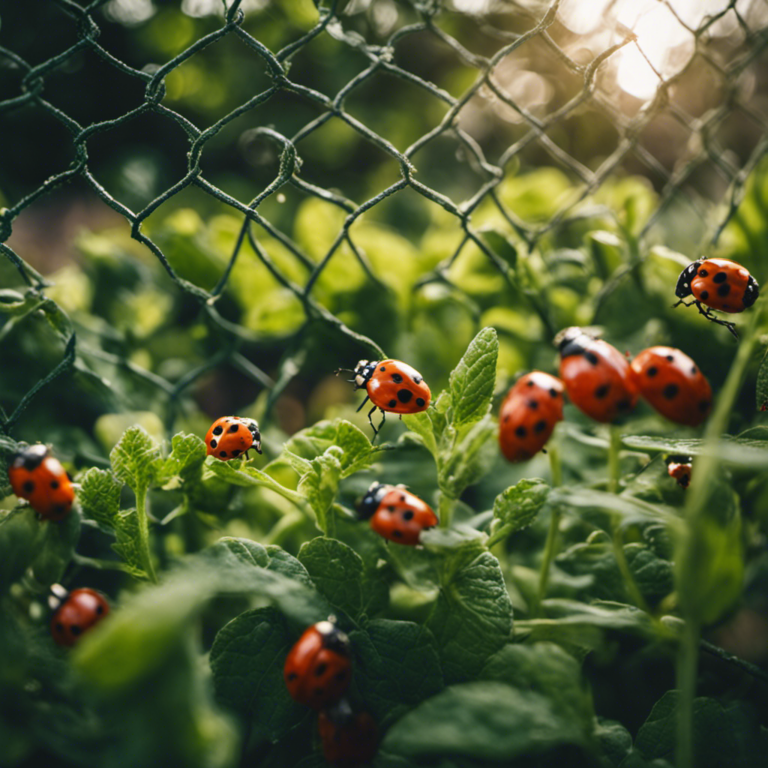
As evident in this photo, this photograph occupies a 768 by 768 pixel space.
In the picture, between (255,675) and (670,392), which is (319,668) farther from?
(670,392)

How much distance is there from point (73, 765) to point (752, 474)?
0.63 metres

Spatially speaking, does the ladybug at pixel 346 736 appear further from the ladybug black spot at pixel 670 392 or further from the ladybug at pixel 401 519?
the ladybug black spot at pixel 670 392

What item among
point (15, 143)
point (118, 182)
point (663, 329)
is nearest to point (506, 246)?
point (663, 329)

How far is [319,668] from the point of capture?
0.43m

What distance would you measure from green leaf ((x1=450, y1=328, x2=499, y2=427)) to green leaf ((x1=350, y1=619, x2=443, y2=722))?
0.20m

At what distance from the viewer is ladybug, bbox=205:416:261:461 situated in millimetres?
596

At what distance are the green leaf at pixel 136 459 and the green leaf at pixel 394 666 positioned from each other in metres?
0.23

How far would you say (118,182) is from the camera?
1.29m

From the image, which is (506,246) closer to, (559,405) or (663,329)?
(663,329)

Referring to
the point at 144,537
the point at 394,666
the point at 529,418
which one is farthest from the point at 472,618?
the point at 144,537

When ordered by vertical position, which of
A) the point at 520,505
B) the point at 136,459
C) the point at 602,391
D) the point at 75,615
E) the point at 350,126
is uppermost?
the point at 350,126

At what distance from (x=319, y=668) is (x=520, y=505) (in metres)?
0.21

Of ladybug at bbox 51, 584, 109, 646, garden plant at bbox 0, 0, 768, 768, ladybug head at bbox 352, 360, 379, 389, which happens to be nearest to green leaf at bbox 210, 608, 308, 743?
garden plant at bbox 0, 0, 768, 768

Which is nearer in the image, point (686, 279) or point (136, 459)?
point (136, 459)
